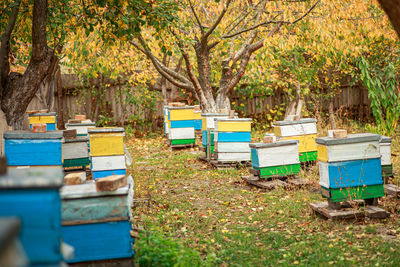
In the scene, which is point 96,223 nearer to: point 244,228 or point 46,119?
point 244,228

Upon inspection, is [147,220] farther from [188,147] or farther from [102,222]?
[188,147]

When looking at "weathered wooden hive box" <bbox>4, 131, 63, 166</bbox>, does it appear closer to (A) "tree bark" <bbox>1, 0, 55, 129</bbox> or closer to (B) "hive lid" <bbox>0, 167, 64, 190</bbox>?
(A) "tree bark" <bbox>1, 0, 55, 129</bbox>

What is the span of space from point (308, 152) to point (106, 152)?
3.94 metres

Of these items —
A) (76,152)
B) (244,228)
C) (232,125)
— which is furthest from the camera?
(232,125)

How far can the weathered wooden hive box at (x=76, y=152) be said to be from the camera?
6.90m

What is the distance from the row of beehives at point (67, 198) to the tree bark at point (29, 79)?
102cm

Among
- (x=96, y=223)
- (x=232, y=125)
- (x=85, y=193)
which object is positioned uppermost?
(x=232, y=125)

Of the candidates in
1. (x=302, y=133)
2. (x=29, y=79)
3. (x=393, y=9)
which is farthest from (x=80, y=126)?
(x=393, y=9)

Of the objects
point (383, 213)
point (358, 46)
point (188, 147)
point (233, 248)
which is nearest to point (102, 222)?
point (233, 248)

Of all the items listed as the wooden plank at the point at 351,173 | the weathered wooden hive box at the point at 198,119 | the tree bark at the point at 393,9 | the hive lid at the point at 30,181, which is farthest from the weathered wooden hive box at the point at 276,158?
the weathered wooden hive box at the point at 198,119

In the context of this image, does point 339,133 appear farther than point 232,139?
No

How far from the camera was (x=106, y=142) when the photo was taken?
19.4 ft

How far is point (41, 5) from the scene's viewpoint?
6004 millimetres

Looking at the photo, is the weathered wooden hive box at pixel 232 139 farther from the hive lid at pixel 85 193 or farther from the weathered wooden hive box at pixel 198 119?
the hive lid at pixel 85 193
